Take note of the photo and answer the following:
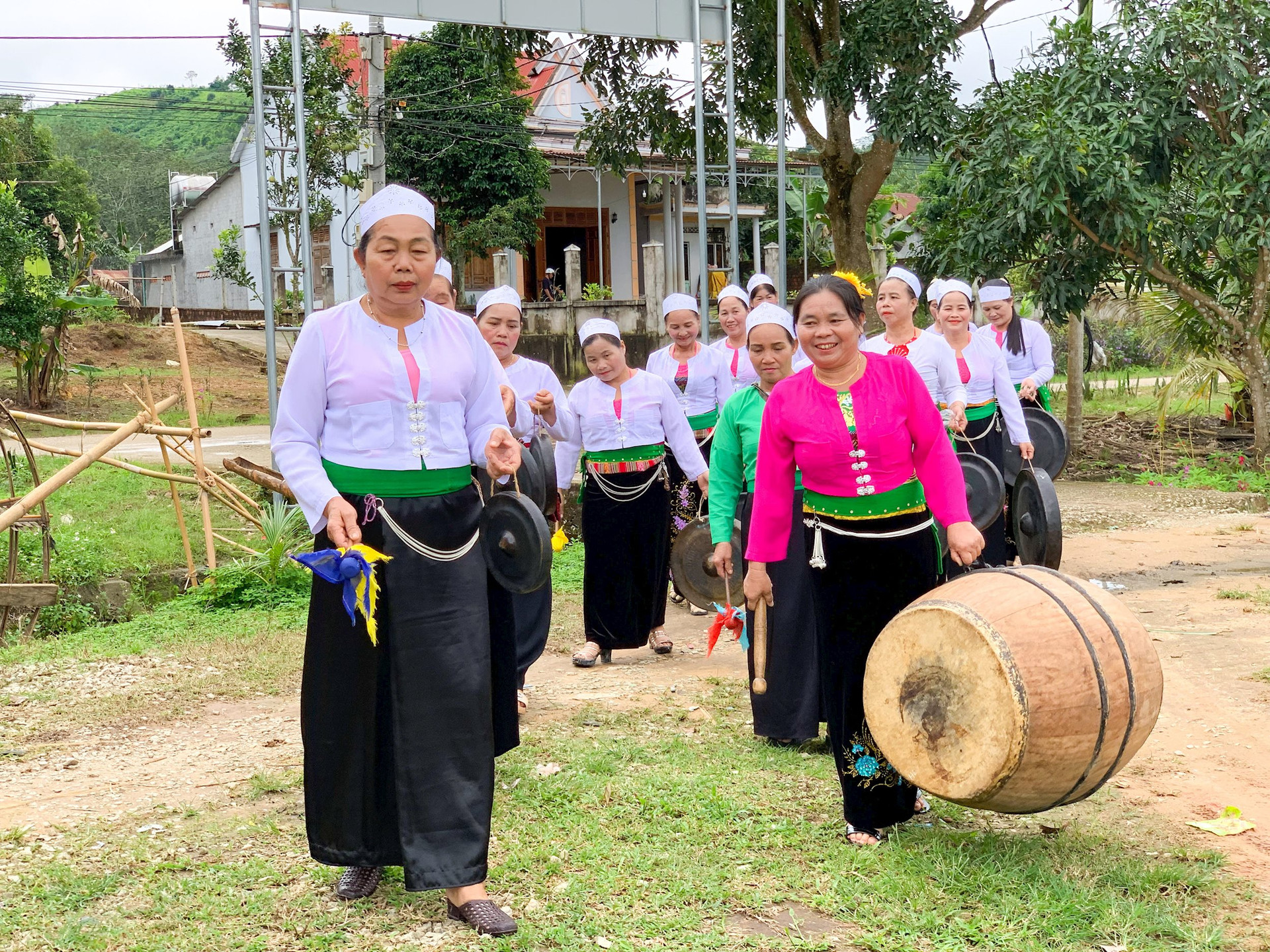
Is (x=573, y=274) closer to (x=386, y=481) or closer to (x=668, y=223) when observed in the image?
(x=668, y=223)

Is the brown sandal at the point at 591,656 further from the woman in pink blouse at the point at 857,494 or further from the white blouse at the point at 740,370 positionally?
the woman in pink blouse at the point at 857,494

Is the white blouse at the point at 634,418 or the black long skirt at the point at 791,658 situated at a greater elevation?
the white blouse at the point at 634,418

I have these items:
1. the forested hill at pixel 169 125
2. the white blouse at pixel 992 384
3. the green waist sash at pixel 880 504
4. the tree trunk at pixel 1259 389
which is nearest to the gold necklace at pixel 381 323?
the green waist sash at pixel 880 504

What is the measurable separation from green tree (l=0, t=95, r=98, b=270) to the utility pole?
1420 cm

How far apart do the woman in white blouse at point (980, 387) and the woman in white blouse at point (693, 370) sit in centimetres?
142

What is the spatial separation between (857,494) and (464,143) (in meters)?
22.4

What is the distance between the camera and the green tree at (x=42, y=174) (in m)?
32.1

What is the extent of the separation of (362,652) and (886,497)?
166cm

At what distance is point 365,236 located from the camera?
360 centimetres

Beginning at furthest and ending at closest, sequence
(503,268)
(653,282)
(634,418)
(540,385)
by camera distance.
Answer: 1. (503,268)
2. (653,282)
3. (634,418)
4. (540,385)

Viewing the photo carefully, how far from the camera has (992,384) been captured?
7469 mm

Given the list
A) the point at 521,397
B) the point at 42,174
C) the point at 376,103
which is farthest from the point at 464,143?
the point at 521,397

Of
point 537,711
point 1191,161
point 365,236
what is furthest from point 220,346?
point 365,236

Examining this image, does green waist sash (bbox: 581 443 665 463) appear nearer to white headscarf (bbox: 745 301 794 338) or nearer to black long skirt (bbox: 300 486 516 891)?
white headscarf (bbox: 745 301 794 338)
